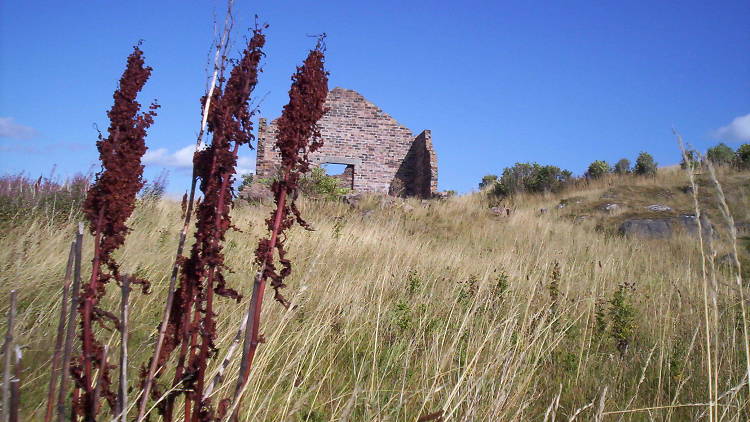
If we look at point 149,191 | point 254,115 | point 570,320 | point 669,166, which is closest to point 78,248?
point 254,115

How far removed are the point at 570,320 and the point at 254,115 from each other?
3.25 m

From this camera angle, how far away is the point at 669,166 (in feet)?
68.4

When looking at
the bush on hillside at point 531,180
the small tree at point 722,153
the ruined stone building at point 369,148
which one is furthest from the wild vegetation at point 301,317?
the small tree at point 722,153

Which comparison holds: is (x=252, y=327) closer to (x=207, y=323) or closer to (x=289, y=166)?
(x=207, y=323)

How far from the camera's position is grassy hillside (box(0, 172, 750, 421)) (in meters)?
2.27

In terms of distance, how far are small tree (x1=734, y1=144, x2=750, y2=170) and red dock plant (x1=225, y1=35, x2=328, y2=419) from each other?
2144 cm

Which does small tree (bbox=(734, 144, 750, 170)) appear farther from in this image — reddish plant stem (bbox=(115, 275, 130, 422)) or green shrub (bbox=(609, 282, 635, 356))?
reddish plant stem (bbox=(115, 275, 130, 422))

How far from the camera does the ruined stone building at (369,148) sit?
66.3 ft

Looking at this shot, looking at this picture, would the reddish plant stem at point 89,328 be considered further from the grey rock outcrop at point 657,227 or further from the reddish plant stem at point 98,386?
the grey rock outcrop at point 657,227

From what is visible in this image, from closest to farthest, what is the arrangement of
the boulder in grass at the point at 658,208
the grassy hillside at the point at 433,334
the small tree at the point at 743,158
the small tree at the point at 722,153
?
the grassy hillside at the point at 433,334 → the boulder in grass at the point at 658,208 → the small tree at the point at 743,158 → the small tree at the point at 722,153

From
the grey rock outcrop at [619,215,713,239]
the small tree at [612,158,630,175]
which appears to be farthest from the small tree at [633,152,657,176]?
the grey rock outcrop at [619,215,713,239]

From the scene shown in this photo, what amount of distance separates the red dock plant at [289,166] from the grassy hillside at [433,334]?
444 millimetres

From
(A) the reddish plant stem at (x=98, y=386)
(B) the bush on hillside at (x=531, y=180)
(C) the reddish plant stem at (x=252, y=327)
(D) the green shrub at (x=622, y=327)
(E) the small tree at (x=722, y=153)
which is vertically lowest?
(D) the green shrub at (x=622, y=327)

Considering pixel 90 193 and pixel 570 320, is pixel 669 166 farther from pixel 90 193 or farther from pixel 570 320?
pixel 90 193
